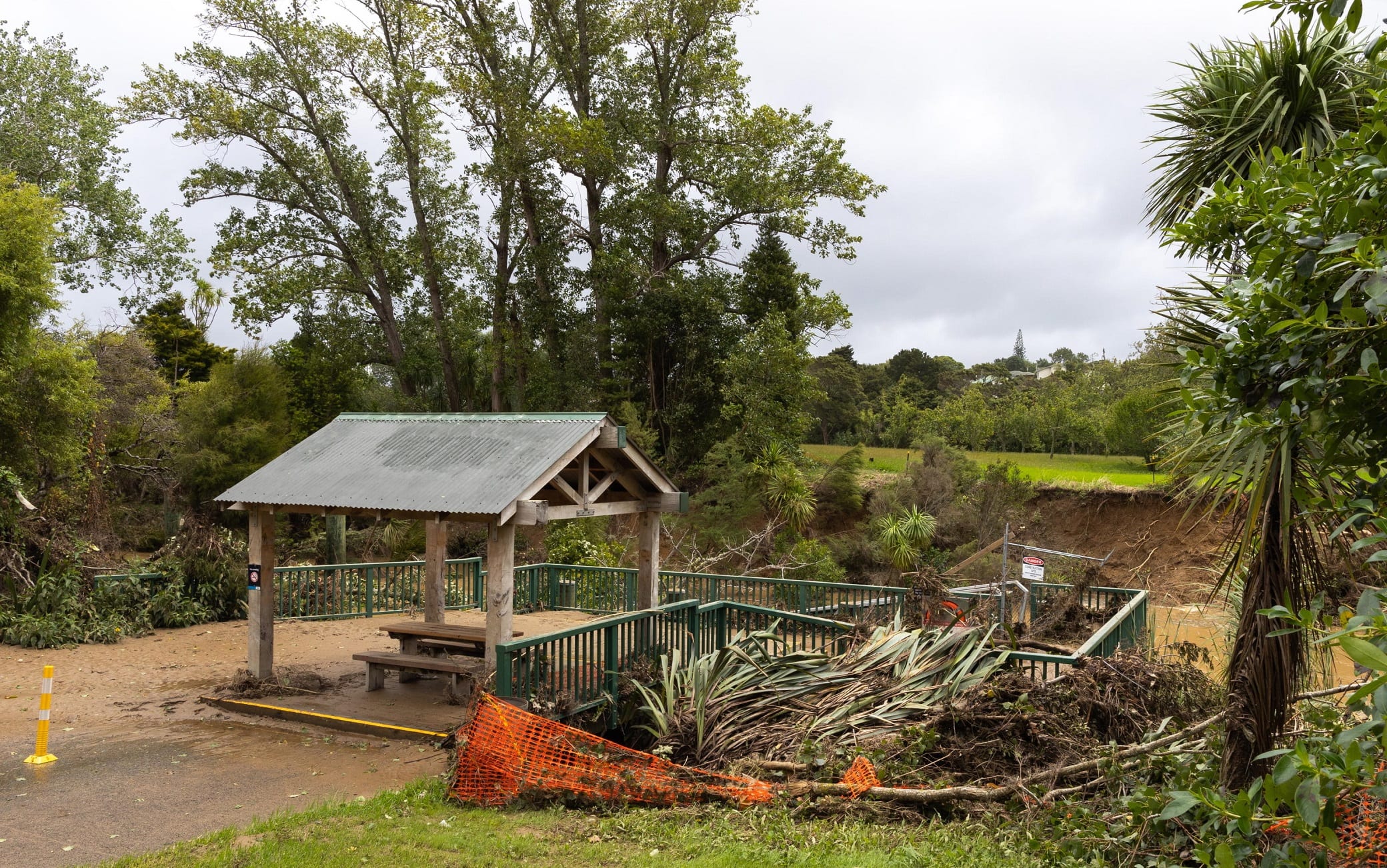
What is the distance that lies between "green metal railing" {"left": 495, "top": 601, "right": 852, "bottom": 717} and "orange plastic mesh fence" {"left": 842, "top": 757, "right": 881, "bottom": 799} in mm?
2683

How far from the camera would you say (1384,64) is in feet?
9.71

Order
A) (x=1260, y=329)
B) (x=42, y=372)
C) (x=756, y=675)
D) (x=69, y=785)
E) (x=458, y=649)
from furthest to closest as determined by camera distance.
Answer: (x=42, y=372)
(x=458, y=649)
(x=756, y=675)
(x=69, y=785)
(x=1260, y=329)

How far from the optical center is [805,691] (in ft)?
26.6

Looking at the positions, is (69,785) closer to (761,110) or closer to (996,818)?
(996,818)

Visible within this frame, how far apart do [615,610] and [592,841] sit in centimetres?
954

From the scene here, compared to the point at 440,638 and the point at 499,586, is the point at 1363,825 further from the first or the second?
the point at 440,638

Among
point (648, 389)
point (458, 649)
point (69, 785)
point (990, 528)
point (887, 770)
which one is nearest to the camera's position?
point (887, 770)

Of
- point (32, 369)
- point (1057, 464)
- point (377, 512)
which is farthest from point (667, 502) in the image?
point (1057, 464)

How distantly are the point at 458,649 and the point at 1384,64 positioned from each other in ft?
32.1

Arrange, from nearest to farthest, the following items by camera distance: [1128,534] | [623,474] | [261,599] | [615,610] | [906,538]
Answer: [261,599]
[623,474]
[615,610]
[906,538]
[1128,534]

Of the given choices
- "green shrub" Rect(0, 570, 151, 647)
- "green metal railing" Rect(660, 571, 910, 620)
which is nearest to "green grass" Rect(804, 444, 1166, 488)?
"green metal railing" Rect(660, 571, 910, 620)

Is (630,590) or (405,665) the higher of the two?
(630,590)

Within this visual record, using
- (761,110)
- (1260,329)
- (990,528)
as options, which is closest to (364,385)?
(761,110)

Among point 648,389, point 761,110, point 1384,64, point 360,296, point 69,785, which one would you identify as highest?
point 761,110
